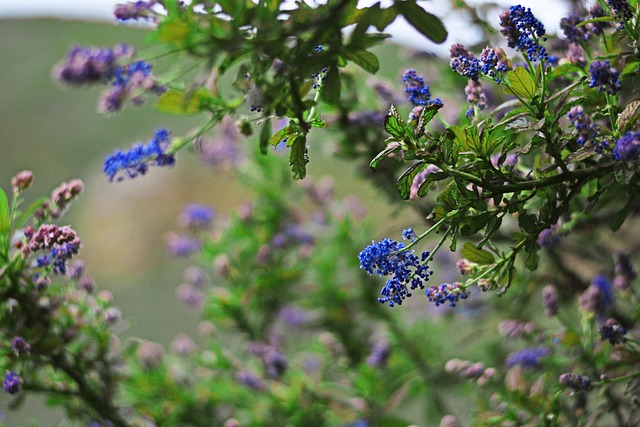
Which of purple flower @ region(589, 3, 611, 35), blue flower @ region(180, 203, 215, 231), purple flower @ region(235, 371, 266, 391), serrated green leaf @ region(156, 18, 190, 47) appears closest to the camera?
serrated green leaf @ region(156, 18, 190, 47)

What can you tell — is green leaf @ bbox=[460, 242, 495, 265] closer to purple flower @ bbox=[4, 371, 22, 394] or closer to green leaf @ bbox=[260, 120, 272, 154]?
green leaf @ bbox=[260, 120, 272, 154]

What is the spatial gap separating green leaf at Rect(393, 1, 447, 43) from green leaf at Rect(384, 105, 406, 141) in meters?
0.07

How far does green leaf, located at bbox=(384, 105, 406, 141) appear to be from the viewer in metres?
0.48

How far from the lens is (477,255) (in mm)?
536

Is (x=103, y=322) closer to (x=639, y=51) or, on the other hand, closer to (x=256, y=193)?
(x=256, y=193)

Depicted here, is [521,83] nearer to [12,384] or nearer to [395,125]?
[395,125]

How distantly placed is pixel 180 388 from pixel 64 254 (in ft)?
1.90

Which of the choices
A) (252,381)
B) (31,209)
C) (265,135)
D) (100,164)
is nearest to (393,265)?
(265,135)

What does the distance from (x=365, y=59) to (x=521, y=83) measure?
0.11 meters

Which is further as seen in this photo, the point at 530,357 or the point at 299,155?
the point at 530,357

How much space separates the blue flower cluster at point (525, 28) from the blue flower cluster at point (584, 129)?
0.05 m

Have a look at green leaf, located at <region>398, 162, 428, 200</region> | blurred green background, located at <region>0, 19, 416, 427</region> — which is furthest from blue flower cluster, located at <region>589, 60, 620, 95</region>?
blurred green background, located at <region>0, 19, 416, 427</region>

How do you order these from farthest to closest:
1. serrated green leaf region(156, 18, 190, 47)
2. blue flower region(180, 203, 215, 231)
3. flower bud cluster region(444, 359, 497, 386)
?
blue flower region(180, 203, 215, 231) < flower bud cluster region(444, 359, 497, 386) < serrated green leaf region(156, 18, 190, 47)

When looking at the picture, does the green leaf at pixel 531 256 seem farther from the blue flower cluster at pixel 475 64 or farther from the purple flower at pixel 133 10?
the purple flower at pixel 133 10
